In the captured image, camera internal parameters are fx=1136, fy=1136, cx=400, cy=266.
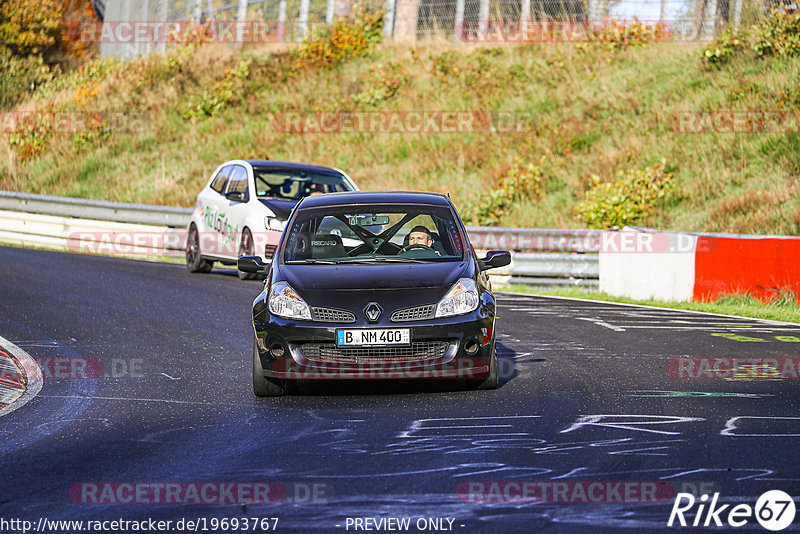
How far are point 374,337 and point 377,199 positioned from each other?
2.00 meters

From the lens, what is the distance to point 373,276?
8.61 metres

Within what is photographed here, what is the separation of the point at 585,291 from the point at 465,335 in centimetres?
993

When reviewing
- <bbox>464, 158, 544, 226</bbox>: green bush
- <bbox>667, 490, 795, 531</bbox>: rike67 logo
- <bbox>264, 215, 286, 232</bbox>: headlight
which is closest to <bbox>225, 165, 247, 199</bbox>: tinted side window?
<bbox>264, 215, 286, 232</bbox>: headlight

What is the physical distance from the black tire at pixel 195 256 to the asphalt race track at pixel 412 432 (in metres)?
5.94

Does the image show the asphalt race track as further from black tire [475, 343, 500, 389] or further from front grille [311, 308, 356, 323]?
front grille [311, 308, 356, 323]

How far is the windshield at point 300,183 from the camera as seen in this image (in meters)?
17.4

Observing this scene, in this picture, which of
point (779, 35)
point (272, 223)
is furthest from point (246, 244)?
point (779, 35)

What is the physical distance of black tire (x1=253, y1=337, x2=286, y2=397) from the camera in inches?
332

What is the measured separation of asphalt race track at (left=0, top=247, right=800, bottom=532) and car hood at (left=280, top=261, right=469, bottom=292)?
0.84m

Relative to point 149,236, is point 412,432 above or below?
below

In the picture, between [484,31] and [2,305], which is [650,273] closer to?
[2,305]

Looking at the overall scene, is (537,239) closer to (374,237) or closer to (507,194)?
(507,194)

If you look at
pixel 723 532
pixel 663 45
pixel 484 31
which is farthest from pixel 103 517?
pixel 484 31

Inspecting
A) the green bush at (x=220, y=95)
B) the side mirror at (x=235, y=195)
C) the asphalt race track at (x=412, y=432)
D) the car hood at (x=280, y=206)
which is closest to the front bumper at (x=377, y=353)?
the asphalt race track at (x=412, y=432)
